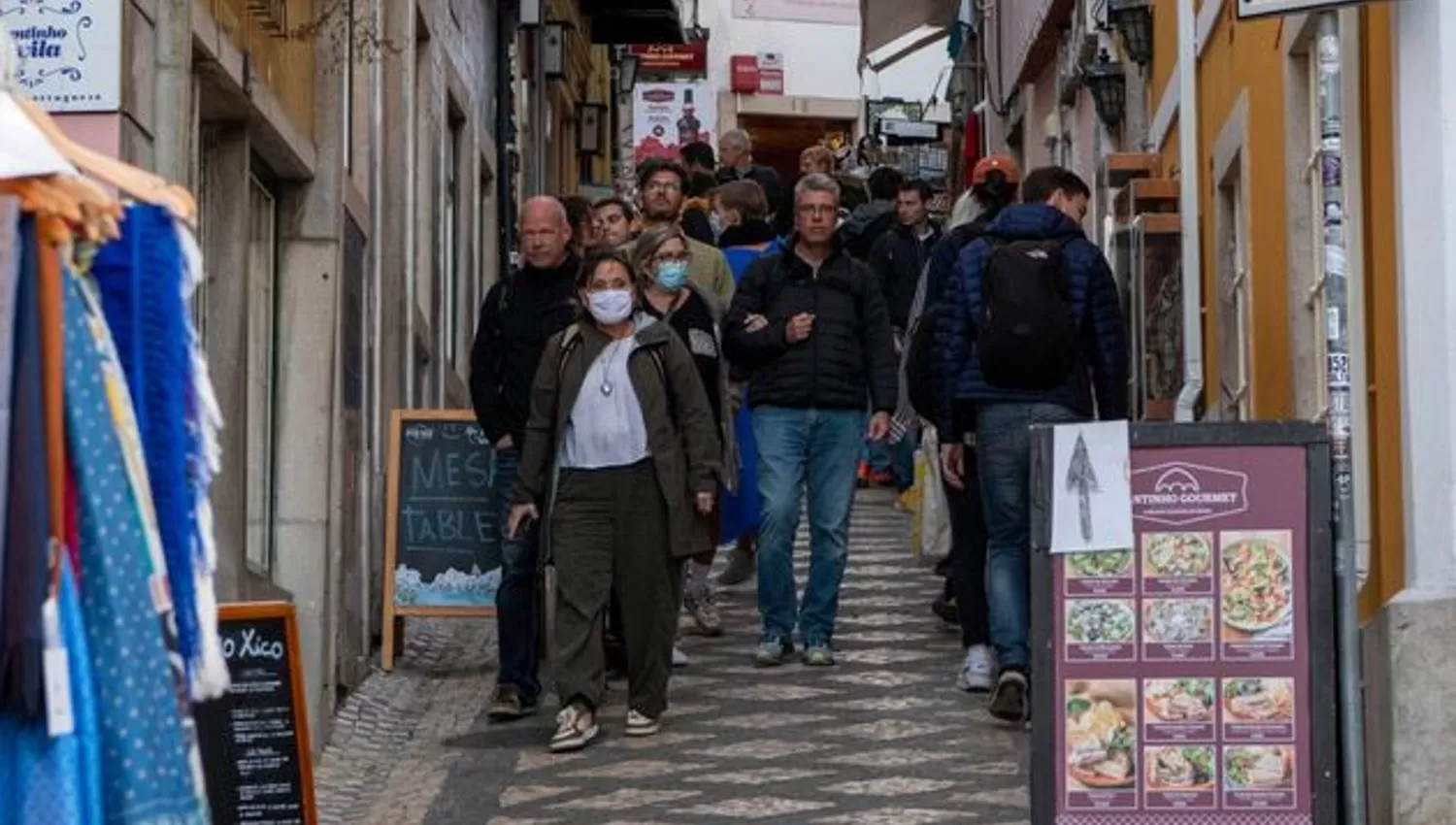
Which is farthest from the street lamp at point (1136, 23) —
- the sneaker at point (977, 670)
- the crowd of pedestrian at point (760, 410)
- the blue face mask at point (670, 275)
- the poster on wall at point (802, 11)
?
the poster on wall at point (802, 11)

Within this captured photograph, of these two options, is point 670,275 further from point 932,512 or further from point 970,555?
point 932,512

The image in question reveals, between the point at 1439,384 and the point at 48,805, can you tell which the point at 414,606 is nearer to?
the point at 1439,384

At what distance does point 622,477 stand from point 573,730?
0.86 meters

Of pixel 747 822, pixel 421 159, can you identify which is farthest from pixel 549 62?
pixel 747 822

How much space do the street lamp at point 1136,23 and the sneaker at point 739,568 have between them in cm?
339

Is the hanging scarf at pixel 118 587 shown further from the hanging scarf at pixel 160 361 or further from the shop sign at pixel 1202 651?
the shop sign at pixel 1202 651

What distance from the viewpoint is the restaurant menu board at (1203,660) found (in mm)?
7969

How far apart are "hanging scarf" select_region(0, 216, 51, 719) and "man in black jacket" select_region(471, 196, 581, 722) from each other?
6.60 m

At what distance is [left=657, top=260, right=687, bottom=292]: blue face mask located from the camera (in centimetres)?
1191

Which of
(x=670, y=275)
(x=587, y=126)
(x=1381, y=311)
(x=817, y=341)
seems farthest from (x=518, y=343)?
(x=587, y=126)

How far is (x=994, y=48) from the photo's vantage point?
2695cm

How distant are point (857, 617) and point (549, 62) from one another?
31.9 ft

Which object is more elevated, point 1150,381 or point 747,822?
point 1150,381

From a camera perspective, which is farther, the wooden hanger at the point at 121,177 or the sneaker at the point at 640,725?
the sneaker at the point at 640,725
